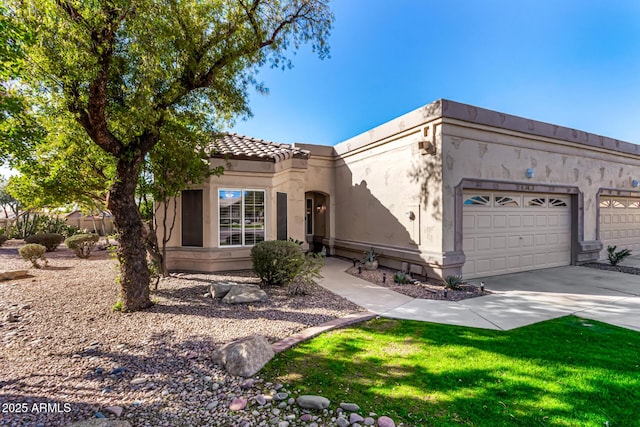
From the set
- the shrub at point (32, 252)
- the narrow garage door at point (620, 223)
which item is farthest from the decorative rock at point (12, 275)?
the narrow garage door at point (620, 223)

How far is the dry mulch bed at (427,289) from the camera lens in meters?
7.59

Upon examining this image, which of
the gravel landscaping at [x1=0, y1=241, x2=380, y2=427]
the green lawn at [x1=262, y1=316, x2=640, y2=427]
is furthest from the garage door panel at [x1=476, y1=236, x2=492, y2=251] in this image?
the gravel landscaping at [x1=0, y1=241, x2=380, y2=427]

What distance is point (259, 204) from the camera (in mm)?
10383

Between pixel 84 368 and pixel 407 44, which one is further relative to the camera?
pixel 407 44

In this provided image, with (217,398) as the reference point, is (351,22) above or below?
above

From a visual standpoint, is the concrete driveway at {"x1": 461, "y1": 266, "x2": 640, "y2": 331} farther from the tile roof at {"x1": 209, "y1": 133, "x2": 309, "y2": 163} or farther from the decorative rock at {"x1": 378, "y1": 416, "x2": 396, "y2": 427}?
the tile roof at {"x1": 209, "y1": 133, "x2": 309, "y2": 163}

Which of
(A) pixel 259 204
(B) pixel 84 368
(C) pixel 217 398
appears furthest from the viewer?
(A) pixel 259 204

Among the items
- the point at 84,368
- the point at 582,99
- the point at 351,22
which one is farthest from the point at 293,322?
the point at 582,99

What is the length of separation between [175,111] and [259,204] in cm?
434

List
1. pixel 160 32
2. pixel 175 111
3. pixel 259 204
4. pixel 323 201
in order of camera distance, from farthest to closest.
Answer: pixel 323 201, pixel 259 204, pixel 175 111, pixel 160 32

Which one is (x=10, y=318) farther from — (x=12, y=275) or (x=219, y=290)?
(x=12, y=275)

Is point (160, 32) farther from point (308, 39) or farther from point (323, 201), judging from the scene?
point (323, 201)

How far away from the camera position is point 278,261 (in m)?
7.70

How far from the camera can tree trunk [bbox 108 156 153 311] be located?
587 centimetres
